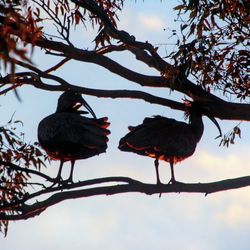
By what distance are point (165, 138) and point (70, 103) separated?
5.28ft

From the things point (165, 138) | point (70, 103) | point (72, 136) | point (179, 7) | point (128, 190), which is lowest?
point (128, 190)

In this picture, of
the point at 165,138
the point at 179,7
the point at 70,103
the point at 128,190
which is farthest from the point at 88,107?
the point at 128,190

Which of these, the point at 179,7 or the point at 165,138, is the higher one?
A: the point at 179,7

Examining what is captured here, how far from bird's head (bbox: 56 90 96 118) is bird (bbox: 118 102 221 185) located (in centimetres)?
88

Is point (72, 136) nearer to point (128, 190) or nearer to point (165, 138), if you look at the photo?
point (165, 138)

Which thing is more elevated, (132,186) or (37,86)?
(37,86)

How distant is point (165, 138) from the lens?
34.9 feet

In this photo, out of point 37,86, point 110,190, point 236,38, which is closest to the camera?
point 110,190

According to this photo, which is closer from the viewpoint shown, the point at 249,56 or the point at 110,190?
the point at 110,190

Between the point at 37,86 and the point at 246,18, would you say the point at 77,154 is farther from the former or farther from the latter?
the point at 246,18

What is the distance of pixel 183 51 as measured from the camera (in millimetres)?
10398

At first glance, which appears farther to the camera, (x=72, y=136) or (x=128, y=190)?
(x=72, y=136)

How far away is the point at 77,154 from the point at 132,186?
210 centimetres

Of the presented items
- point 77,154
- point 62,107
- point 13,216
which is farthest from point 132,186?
point 62,107
